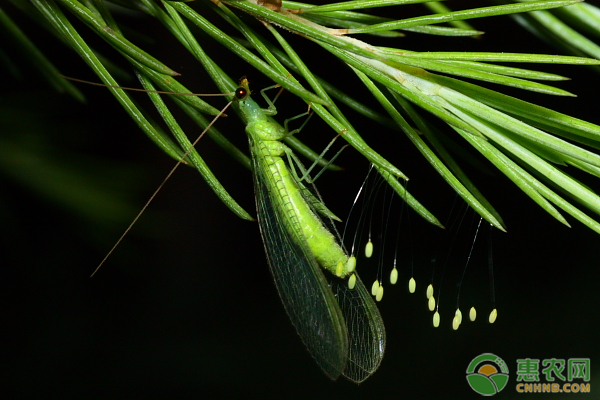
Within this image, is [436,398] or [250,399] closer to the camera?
[436,398]

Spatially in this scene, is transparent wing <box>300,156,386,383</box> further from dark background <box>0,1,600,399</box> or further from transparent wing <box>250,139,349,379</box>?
dark background <box>0,1,600,399</box>

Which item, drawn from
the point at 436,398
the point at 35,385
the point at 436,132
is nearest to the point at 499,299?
the point at 436,398

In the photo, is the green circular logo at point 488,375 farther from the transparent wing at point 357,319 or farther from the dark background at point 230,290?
the transparent wing at point 357,319

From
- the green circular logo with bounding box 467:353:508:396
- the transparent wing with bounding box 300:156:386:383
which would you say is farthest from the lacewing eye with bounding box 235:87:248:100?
the green circular logo with bounding box 467:353:508:396

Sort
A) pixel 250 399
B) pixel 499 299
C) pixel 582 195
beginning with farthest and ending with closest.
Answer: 1. pixel 250 399
2. pixel 499 299
3. pixel 582 195

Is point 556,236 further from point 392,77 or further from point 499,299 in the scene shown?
point 392,77

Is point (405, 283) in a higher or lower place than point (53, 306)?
higher

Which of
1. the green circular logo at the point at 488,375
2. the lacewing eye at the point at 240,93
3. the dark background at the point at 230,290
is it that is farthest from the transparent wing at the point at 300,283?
the green circular logo at the point at 488,375
